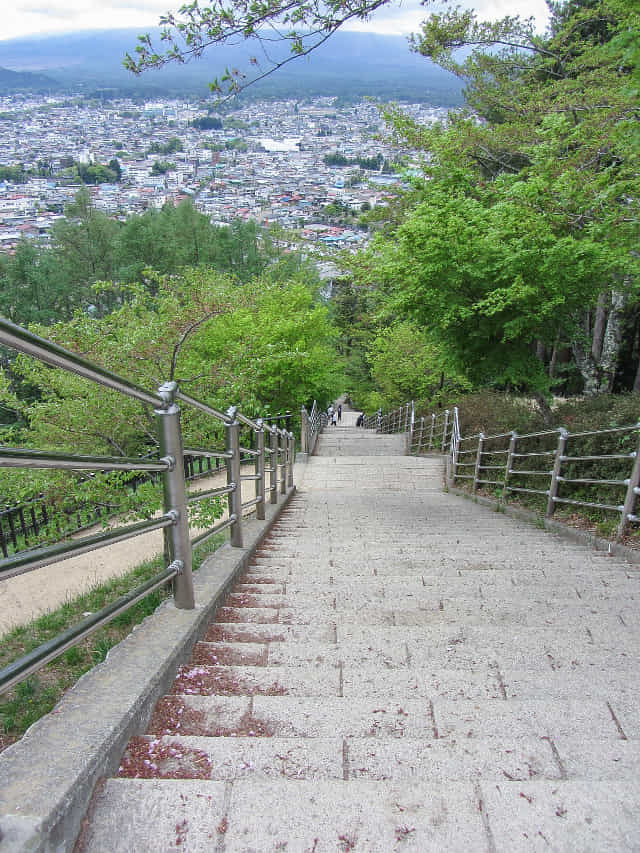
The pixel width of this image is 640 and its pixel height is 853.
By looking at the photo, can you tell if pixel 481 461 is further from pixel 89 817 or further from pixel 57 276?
pixel 57 276

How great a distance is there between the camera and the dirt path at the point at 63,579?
5.76 meters

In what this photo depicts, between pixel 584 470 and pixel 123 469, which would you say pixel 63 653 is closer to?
pixel 123 469

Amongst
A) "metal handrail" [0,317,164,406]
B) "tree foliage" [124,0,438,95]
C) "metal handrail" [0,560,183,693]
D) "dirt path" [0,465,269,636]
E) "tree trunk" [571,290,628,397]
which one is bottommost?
"dirt path" [0,465,269,636]

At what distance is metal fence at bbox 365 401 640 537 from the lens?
529 centimetres

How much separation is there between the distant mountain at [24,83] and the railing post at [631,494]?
Result: 193 metres

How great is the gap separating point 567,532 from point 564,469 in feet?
3.77

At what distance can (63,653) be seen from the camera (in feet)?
8.77

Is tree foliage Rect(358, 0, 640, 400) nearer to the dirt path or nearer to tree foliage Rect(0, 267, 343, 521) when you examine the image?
tree foliage Rect(0, 267, 343, 521)

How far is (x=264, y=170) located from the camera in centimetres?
10744

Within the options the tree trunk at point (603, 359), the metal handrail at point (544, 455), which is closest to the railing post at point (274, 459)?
the metal handrail at point (544, 455)

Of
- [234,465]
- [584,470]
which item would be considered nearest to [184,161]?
[584,470]

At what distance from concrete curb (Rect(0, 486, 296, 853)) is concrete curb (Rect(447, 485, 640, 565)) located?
413cm

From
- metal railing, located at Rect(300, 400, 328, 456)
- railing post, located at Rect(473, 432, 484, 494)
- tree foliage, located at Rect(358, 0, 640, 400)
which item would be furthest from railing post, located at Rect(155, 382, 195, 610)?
metal railing, located at Rect(300, 400, 328, 456)

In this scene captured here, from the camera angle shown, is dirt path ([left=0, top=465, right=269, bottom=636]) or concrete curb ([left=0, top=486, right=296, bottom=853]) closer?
concrete curb ([left=0, top=486, right=296, bottom=853])
